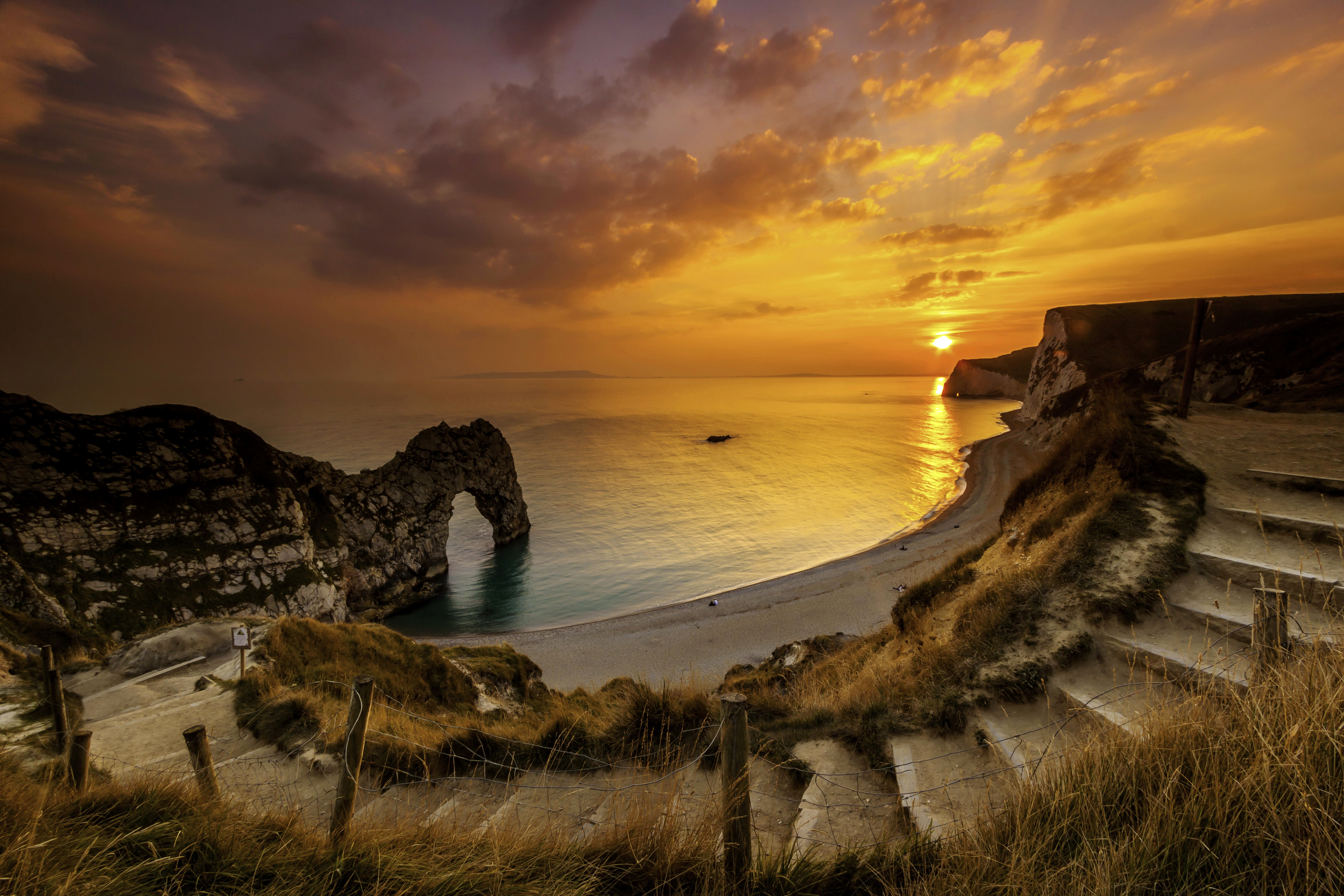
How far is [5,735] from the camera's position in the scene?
6863 mm

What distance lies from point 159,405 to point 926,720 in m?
32.6

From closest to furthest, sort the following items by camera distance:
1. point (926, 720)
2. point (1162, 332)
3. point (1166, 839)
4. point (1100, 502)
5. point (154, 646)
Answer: point (1166, 839)
point (926, 720)
point (1100, 502)
point (154, 646)
point (1162, 332)

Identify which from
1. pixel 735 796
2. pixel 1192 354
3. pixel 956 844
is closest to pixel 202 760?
pixel 735 796

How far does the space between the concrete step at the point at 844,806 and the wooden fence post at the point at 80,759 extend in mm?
6144

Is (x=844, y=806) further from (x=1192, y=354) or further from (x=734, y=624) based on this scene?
(x=734, y=624)

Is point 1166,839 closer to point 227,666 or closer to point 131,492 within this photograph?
point 227,666

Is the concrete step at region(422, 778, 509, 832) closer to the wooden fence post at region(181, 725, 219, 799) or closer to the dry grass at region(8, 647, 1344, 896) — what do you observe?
the dry grass at region(8, 647, 1344, 896)

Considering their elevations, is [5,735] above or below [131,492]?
below

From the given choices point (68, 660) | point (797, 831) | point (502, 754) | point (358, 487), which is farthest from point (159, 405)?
point (797, 831)

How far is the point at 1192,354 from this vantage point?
11727 millimetres

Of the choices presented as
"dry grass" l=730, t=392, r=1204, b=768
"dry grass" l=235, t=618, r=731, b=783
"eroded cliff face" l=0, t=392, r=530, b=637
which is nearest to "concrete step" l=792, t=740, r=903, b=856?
"dry grass" l=730, t=392, r=1204, b=768

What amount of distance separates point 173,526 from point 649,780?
24650mm

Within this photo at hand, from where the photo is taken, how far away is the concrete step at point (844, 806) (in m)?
4.37

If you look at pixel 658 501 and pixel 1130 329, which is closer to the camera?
pixel 658 501
